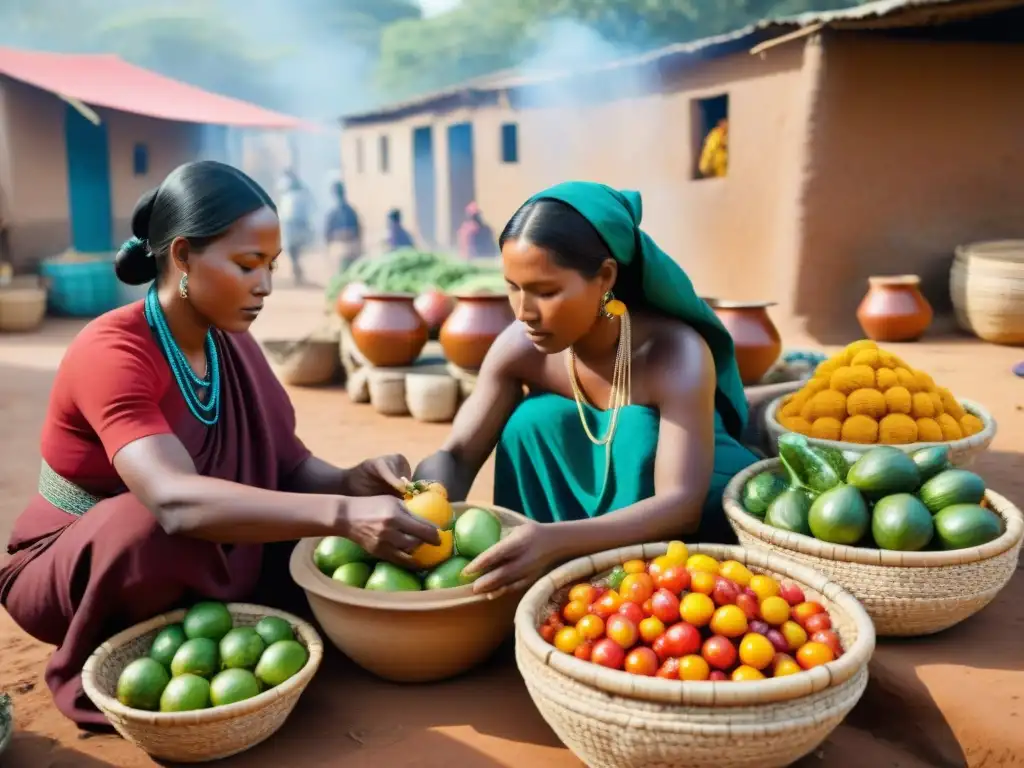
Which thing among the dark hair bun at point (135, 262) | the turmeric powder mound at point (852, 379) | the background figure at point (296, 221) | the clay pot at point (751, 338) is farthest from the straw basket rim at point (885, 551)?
the background figure at point (296, 221)

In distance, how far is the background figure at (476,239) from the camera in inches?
544

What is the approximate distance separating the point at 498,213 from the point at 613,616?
12.7 m

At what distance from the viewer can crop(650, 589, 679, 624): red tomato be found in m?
2.23

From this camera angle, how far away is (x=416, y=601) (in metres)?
2.41

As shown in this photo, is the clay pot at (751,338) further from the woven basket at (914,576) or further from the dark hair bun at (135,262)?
the dark hair bun at (135,262)

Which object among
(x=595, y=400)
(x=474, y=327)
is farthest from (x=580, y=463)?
(x=474, y=327)

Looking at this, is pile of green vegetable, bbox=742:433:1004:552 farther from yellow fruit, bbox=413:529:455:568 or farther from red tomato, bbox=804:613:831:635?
yellow fruit, bbox=413:529:455:568

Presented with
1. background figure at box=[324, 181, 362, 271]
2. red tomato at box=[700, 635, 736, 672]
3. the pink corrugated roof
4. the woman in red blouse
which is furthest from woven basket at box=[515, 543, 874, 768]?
background figure at box=[324, 181, 362, 271]

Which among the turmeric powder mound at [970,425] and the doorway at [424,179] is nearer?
the turmeric powder mound at [970,425]

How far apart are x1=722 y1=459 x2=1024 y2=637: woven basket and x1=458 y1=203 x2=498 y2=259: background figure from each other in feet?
37.8

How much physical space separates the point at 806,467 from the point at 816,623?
28.2 inches

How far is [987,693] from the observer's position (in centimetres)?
229

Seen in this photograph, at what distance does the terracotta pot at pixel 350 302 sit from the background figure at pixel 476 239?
21.2 feet

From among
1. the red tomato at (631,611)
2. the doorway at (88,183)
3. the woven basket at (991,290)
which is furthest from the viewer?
the doorway at (88,183)
